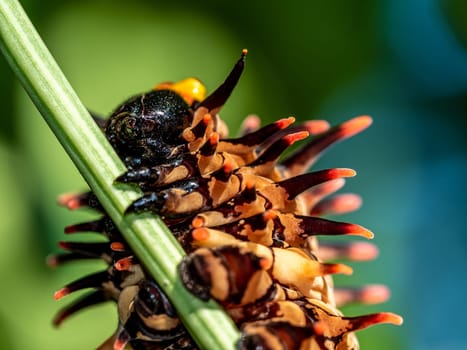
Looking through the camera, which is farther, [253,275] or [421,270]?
[421,270]

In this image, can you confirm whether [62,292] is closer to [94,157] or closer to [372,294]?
[94,157]

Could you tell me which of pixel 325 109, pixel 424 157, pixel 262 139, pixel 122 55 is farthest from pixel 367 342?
pixel 424 157

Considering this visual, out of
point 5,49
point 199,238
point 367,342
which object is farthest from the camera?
point 367,342

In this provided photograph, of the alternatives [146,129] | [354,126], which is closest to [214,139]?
[146,129]

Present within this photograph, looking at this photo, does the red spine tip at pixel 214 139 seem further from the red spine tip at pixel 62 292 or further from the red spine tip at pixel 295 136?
the red spine tip at pixel 62 292

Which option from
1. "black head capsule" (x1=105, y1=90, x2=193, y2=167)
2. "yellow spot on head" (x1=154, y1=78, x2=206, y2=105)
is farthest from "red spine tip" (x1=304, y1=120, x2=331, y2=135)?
"black head capsule" (x1=105, y1=90, x2=193, y2=167)

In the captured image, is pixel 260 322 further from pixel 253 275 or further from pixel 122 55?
pixel 122 55

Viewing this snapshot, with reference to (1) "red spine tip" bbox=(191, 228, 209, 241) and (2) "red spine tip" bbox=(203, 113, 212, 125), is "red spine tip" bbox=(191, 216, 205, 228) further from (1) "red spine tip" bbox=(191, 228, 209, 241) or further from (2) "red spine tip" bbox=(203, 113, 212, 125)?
(2) "red spine tip" bbox=(203, 113, 212, 125)
